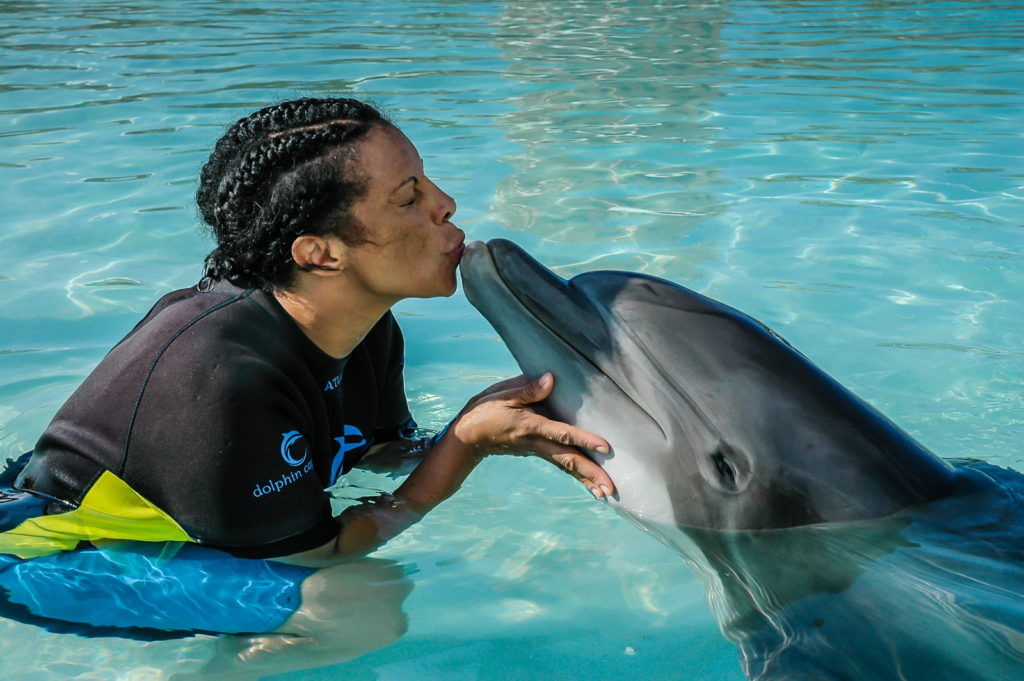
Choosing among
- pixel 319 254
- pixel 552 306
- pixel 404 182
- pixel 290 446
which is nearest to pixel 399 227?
pixel 404 182

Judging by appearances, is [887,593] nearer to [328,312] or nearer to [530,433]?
[530,433]

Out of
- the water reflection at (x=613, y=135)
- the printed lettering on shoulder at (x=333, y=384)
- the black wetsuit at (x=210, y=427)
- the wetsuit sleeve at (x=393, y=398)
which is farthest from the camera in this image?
the water reflection at (x=613, y=135)

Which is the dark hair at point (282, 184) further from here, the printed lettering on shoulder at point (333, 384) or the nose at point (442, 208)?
the printed lettering on shoulder at point (333, 384)

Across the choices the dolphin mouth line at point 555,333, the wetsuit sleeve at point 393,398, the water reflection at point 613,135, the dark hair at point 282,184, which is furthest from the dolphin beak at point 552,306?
the water reflection at point 613,135

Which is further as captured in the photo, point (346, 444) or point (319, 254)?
point (346, 444)

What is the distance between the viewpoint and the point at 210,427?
3062mm

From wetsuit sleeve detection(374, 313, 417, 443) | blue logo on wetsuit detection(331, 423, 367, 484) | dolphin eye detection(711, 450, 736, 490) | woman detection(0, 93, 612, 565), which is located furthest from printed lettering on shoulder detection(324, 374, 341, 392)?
dolphin eye detection(711, 450, 736, 490)

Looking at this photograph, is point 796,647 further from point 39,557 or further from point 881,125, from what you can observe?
point 881,125

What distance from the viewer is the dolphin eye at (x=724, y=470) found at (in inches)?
127

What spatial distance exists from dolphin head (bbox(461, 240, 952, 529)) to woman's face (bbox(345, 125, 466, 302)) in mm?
126

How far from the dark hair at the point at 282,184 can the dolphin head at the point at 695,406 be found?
18.7 inches

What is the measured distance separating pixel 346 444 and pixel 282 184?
46.4 inches

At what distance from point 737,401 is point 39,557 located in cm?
221

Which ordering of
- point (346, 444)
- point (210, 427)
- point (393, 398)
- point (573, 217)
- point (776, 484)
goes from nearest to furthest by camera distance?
1. point (210, 427)
2. point (776, 484)
3. point (346, 444)
4. point (393, 398)
5. point (573, 217)
